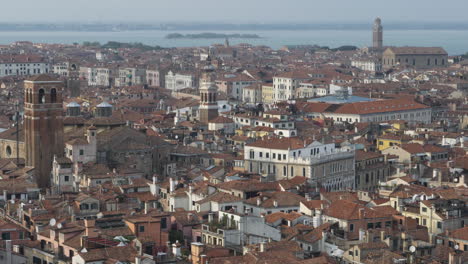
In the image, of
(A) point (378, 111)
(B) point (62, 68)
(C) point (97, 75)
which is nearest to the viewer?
(A) point (378, 111)

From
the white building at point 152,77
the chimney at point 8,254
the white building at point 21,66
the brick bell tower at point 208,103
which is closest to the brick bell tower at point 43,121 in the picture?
the chimney at point 8,254

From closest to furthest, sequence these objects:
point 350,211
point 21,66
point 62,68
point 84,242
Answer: point 84,242 → point 350,211 → point 21,66 → point 62,68

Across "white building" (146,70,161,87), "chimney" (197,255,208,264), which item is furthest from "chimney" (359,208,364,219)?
"white building" (146,70,161,87)

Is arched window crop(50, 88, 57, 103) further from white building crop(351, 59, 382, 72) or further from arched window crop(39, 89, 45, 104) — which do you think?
white building crop(351, 59, 382, 72)

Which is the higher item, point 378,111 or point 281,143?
point 281,143

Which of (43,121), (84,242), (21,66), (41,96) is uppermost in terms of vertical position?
(41,96)

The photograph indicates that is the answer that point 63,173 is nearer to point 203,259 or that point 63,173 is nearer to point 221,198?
point 221,198

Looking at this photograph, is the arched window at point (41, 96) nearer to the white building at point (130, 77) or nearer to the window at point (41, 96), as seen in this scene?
the window at point (41, 96)

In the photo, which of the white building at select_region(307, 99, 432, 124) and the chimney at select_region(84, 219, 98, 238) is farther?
the white building at select_region(307, 99, 432, 124)

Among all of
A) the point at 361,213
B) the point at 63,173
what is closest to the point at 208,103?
the point at 63,173
